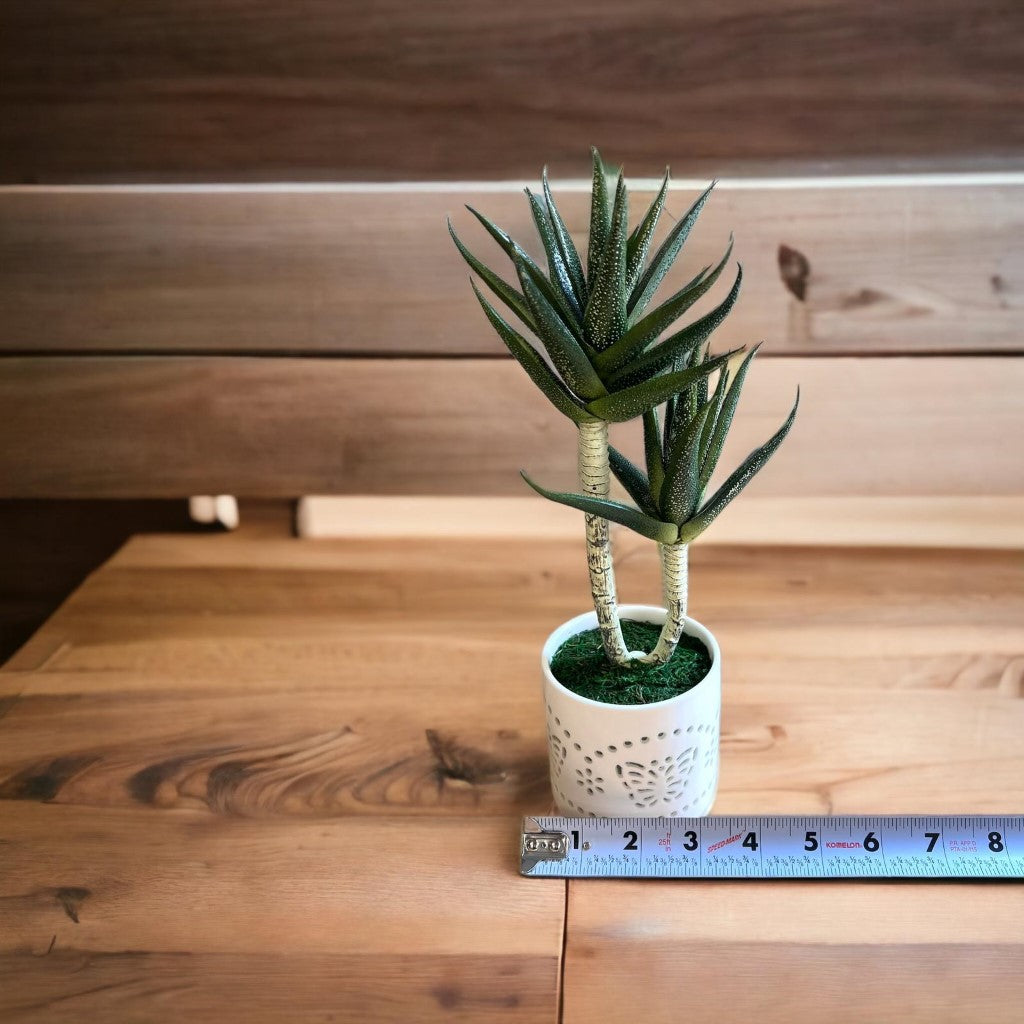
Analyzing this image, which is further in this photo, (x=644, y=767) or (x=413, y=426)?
(x=413, y=426)

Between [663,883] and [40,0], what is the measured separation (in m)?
1.00

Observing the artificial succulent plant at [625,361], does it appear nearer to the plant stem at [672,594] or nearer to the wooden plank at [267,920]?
the plant stem at [672,594]

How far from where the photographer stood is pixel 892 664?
0.90 meters

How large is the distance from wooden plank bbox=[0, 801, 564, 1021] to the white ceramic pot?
7 centimetres

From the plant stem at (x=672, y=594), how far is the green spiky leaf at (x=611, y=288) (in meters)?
0.15

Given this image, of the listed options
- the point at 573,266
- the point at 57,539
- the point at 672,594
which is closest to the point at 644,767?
the point at 672,594

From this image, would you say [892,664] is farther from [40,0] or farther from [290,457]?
[40,0]

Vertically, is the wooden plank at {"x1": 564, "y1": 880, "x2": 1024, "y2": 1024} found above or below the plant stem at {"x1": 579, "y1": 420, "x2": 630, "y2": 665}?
below

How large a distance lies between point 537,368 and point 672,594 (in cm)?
18

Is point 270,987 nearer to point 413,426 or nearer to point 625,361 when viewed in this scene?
point 625,361

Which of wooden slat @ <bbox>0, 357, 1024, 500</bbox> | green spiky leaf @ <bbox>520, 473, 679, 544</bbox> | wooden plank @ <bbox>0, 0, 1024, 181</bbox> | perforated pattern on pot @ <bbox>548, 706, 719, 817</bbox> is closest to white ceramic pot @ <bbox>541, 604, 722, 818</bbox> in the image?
perforated pattern on pot @ <bbox>548, 706, 719, 817</bbox>

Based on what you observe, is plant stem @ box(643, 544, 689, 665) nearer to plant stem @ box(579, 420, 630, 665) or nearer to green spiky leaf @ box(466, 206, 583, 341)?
plant stem @ box(579, 420, 630, 665)

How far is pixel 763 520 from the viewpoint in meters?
1.16

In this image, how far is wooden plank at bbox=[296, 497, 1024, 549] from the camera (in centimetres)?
112
